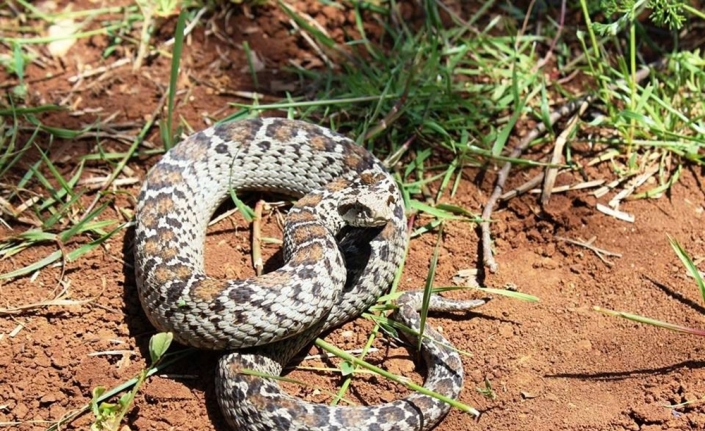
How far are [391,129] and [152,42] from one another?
256 centimetres

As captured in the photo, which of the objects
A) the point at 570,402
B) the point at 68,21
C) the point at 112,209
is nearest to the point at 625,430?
the point at 570,402

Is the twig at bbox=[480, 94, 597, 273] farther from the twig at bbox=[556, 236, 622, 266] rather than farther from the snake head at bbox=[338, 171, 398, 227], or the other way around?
the snake head at bbox=[338, 171, 398, 227]

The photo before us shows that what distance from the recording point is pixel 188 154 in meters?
6.76

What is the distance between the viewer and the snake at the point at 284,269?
530cm

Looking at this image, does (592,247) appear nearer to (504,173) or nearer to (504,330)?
(504,173)

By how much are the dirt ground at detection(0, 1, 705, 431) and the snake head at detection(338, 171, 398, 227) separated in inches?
24.3

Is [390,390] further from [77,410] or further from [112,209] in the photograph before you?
[112,209]

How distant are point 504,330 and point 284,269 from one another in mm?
1635

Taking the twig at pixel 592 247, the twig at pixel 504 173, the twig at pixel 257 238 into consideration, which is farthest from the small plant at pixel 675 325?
the twig at pixel 257 238

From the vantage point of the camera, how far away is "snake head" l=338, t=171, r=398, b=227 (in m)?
5.95

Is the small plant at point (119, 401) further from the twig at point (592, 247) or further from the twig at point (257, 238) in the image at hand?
the twig at point (592, 247)

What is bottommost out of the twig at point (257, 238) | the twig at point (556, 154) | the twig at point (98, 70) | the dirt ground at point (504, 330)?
the dirt ground at point (504, 330)

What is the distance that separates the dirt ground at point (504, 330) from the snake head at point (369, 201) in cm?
62

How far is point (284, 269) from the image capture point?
5.62 metres
